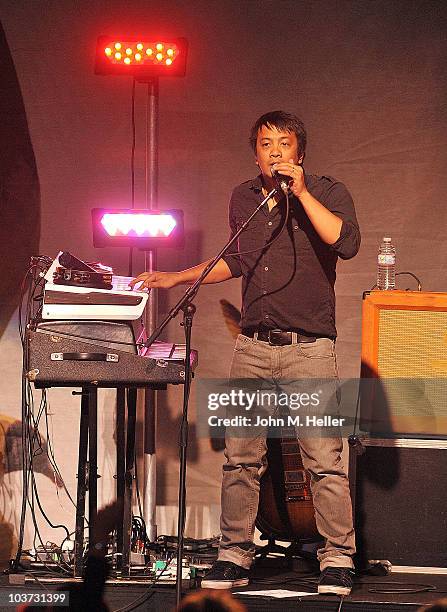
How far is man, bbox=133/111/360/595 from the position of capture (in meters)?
3.52

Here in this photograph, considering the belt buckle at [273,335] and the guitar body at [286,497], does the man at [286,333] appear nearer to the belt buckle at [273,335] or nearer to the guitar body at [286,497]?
the belt buckle at [273,335]

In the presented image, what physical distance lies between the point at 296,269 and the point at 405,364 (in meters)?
0.66

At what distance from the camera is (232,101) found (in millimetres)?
4723

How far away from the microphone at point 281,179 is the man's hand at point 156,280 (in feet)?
2.43

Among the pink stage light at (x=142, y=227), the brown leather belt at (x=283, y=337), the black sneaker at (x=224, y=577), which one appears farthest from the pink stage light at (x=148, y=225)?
the black sneaker at (x=224, y=577)

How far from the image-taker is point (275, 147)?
358 cm

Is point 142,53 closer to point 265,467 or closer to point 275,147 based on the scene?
point 275,147

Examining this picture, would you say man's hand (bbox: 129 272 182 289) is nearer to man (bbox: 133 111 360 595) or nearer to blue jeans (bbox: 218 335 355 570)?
man (bbox: 133 111 360 595)

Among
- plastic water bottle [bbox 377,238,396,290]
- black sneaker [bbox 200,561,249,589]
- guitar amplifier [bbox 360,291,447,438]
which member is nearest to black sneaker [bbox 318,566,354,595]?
black sneaker [bbox 200,561,249,589]

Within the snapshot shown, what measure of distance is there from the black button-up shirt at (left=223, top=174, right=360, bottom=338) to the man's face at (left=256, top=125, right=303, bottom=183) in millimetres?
135

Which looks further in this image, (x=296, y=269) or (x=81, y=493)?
(x=81, y=493)

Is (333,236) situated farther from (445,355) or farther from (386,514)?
(386,514)

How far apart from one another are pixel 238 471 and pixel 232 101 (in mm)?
1926

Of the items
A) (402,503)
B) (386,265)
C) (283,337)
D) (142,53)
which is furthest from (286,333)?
(142,53)
